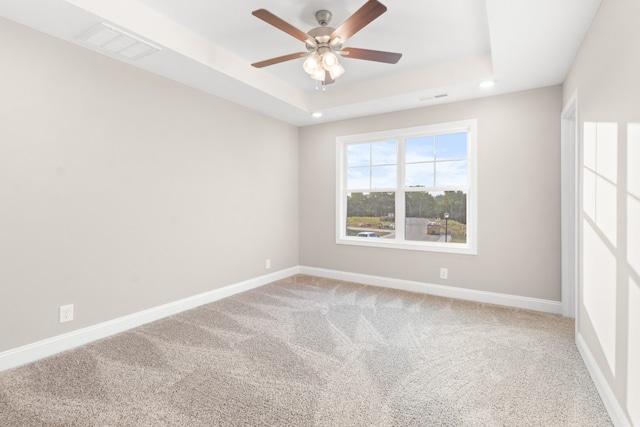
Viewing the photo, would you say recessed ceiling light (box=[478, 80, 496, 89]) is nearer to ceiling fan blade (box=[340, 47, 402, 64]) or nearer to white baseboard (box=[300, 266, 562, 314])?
ceiling fan blade (box=[340, 47, 402, 64])

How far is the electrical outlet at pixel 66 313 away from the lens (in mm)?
2557

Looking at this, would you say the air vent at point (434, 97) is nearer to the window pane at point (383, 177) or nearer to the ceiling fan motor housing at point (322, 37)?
the window pane at point (383, 177)

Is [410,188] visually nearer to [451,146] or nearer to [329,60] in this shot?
[451,146]

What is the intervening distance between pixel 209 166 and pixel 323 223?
2016 mm

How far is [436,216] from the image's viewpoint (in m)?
4.23

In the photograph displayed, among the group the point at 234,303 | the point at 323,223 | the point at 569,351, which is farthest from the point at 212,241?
the point at 569,351

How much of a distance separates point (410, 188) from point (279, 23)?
9.32 ft

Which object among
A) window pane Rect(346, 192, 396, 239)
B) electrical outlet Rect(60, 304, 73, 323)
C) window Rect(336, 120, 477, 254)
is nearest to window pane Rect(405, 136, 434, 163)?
window Rect(336, 120, 477, 254)

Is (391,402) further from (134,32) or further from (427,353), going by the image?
(134,32)

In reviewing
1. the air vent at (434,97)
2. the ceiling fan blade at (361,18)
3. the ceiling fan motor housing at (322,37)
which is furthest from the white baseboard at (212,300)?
the ceiling fan blade at (361,18)

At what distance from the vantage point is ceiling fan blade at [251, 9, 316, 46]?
2.10m

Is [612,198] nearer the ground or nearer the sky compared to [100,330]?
nearer the sky

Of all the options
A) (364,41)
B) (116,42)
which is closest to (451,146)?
(364,41)

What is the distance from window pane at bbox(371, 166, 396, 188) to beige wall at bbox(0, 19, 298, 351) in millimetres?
1847
